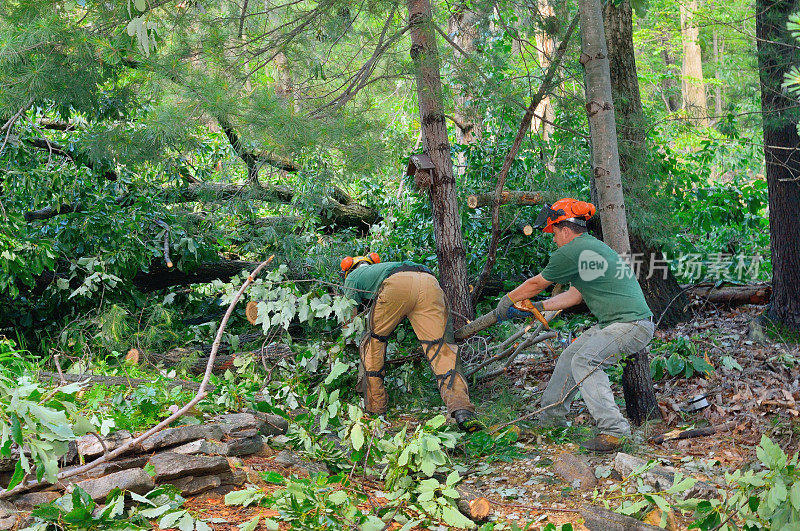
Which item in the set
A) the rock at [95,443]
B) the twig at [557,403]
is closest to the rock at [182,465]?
the rock at [95,443]

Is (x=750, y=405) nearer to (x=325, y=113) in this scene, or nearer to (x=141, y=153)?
(x=325, y=113)

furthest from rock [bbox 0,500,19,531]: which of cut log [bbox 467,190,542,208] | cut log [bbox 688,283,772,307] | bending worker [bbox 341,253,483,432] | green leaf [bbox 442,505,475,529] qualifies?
cut log [bbox 688,283,772,307]

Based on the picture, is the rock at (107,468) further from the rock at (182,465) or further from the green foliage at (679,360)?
the green foliage at (679,360)

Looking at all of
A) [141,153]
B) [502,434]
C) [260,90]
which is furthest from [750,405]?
[141,153]

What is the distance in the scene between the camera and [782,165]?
602cm

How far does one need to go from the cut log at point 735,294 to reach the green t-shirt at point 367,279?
3710mm

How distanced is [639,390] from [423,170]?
2387 millimetres

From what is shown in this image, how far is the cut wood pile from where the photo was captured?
2.87 metres

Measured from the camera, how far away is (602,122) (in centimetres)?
466

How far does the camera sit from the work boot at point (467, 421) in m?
4.65

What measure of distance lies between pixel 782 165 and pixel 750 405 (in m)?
2.52

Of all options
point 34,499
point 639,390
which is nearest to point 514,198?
point 639,390

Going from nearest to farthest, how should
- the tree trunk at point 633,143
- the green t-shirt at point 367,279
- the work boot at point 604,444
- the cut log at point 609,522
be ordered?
the cut log at point 609,522 < the work boot at point 604,444 < the green t-shirt at point 367,279 < the tree trunk at point 633,143

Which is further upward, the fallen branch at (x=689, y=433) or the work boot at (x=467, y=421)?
the work boot at (x=467, y=421)
